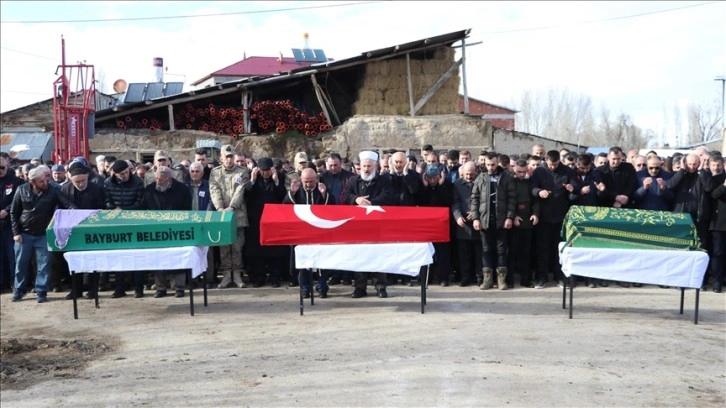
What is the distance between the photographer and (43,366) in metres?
7.17

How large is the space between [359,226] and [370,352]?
6.57ft

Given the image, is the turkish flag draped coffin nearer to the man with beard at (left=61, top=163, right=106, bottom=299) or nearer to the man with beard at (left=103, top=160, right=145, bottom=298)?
the man with beard at (left=103, top=160, right=145, bottom=298)

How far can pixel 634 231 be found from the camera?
8.57 m

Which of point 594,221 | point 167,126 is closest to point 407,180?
point 594,221

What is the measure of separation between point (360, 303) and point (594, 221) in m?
3.23

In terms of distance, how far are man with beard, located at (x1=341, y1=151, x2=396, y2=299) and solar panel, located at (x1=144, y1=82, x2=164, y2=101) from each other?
52.7ft

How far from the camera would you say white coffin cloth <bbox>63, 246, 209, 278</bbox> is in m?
8.96

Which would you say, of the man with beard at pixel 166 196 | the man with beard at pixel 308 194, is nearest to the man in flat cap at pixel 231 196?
the man with beard at pixel 166 196

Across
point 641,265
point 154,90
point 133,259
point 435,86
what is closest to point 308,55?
point 154,90

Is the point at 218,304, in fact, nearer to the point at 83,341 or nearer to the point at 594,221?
the point at 83,341

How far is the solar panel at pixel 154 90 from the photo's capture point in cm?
2438

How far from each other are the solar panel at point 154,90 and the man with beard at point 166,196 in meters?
14.7

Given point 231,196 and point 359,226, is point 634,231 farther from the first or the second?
point 231,196

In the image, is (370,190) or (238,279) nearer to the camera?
(370,190)
